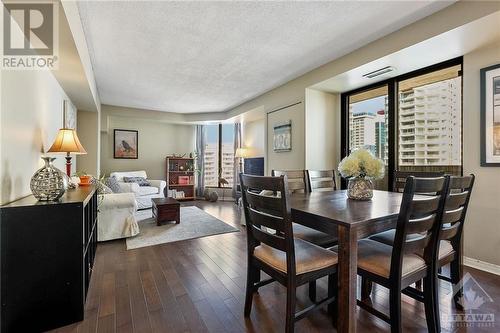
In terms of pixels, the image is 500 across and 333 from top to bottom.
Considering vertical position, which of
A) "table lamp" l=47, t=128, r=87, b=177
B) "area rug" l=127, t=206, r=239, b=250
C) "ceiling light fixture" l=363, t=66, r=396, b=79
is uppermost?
"ceiling light fixture" l=363, t=66, r=396, b=79

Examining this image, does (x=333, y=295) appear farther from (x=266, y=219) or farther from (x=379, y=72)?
(x=379, y=72)

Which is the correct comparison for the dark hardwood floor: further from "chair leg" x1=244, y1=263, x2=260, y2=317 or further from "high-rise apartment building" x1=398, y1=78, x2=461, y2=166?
"high-rise apartment building" x1=398, y1=78, x2=461, y2=166

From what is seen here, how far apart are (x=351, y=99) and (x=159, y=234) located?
3740 mm

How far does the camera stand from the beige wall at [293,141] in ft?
13.0

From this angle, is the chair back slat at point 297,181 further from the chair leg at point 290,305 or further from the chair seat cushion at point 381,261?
the chair leg at point 290,305

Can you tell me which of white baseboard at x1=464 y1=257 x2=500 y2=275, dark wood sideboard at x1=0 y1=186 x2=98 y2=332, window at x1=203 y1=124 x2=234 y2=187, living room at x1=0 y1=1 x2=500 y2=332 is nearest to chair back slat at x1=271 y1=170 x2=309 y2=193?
living room at x1=0 y1=1 x2=500 y2=332

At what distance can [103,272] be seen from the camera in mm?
2381

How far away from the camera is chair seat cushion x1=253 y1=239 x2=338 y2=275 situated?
139cm

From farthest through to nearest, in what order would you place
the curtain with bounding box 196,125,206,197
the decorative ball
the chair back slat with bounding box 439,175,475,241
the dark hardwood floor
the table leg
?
1. the curtain with bounding box 196,125,206,197
2. the decorative ball
3. the dark hardwood floor
4. the chair back slat with bounding box 439,175,475,241
5. the table leg

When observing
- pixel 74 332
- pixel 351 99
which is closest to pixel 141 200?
pixel 74 332

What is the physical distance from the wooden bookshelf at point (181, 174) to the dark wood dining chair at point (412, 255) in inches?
244

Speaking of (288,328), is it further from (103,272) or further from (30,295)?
(103,272)

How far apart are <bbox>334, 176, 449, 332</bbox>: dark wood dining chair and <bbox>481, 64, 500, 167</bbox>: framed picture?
1581mm

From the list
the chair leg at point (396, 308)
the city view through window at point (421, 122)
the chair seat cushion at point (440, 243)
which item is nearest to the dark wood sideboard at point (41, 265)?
the chair leg at point (396, 308)
